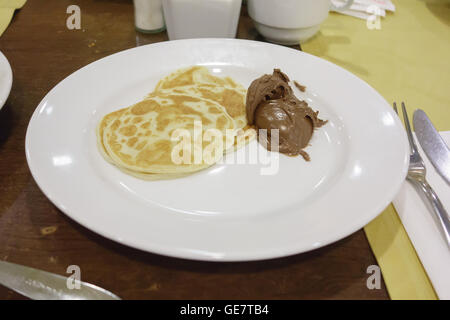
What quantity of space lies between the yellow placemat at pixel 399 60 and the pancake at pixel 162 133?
437 mm

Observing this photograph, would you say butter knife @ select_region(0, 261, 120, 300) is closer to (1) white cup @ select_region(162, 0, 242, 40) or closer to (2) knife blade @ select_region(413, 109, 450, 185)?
(2) knife blade @ select_region(413, 109, 450, 185)

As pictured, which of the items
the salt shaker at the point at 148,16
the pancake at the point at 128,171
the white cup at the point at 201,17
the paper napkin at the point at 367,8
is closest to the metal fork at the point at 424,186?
the pancake at the point at 128,171

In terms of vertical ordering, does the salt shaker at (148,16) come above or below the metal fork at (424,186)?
below

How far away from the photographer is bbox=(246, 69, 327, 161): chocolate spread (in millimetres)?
909

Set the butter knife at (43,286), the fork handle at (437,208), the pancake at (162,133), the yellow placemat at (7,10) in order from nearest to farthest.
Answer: the butter knife at (43,286) < the fork handle at (437,208) < the pancake at (162,133) < the yellow placemat at (7,10)

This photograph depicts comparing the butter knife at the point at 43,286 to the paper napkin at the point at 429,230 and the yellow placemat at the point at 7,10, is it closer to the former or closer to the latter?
the paper napkin at the point at 429,230

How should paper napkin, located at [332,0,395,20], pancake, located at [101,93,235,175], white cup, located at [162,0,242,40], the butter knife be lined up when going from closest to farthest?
the butter knife, pancake, located at [101,93,235,175], white cup, located at [162,0,242,40], paper napkin, located at [332,0,395,20]

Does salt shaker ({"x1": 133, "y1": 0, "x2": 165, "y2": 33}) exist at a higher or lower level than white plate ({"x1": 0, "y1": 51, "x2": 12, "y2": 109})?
lower

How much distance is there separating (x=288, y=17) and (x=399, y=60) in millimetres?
484

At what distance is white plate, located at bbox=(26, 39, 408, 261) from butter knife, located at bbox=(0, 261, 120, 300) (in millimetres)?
97

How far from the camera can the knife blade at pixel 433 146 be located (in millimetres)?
838

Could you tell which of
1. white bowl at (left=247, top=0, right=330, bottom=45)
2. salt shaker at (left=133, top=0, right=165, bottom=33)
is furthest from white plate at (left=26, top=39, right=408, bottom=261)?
salt shaker at (left=133, top=0, right=165, bottom=33)

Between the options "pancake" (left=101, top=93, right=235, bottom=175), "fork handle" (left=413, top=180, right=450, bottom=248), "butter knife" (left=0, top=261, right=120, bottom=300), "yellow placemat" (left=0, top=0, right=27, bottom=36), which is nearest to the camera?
"butter knife" (left=0, top=261, right=120, bottom=300)
